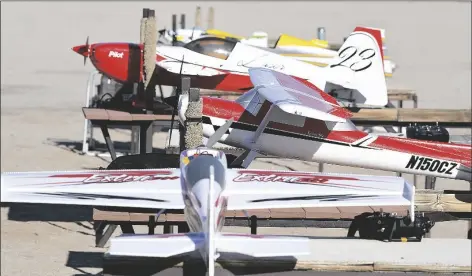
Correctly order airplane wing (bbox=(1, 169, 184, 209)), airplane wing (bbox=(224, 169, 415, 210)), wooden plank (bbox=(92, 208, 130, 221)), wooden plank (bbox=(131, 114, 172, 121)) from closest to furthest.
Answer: airplane wing (bbox=(1, 169, 184, 209)) → airplane wing (bbox=(224, 169, 415, 210)) → wooden plank (bbox=(92, 208, 130, 221)) → wooden plank (bbox=(131, 114, 172, 121))

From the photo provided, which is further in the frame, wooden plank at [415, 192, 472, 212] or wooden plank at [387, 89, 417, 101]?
wooden plank at [387, 89, 417, 101]

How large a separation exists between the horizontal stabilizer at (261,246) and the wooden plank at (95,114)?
788 centimetres

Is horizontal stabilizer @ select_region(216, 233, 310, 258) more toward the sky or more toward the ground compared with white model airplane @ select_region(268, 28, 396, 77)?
more toward the ground

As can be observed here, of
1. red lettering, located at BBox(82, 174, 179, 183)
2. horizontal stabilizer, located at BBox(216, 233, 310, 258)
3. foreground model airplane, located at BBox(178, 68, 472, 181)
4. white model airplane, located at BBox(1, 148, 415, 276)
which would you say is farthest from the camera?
foreground model airplane, located at BBox(178, 68, 472, 181)

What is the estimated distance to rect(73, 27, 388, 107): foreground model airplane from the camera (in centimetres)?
1714

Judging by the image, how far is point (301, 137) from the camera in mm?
13617

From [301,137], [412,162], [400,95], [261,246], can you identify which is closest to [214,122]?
[301,137]

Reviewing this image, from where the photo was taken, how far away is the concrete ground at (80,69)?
48.4 ft

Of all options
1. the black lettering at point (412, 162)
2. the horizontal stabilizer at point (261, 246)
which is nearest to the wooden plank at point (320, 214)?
the black lettering at point (412, 162)

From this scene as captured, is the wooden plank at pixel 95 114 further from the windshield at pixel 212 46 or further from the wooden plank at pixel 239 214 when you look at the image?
the wooden plank at pixel 239 214

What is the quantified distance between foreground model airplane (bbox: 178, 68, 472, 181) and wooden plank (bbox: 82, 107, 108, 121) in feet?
10.1

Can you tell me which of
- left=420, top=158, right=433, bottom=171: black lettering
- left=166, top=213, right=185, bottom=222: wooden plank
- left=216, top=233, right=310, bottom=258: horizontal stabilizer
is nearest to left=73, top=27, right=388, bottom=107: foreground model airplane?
left=420, top=158, right=433, bottom=171: black lettering

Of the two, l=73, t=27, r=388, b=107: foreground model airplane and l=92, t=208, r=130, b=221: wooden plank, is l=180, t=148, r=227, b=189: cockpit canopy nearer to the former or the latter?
l=92, t=208, r=130, b=221: wooden plank

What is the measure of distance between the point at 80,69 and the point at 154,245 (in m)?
29.7
